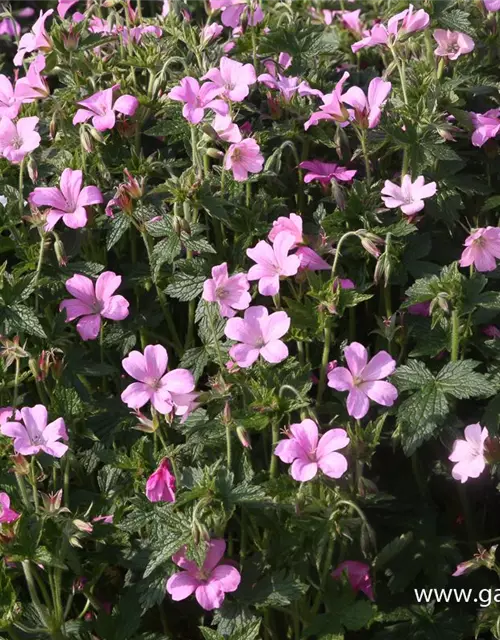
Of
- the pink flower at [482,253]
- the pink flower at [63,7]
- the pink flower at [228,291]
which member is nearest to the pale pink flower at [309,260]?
the pink flower at [228,291]

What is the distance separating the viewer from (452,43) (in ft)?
7.75

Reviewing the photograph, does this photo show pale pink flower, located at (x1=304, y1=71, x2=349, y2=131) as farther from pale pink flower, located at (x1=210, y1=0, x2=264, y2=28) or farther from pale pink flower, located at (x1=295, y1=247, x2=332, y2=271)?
pale pink flower, located at (x1=210, y1=0, x2=264, y2=28)

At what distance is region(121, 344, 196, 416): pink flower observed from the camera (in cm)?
184

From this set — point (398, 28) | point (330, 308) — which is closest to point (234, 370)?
point (330, 308)

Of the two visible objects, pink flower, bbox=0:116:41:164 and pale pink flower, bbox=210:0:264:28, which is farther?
pale pink flower, bbox=210:0:264:28

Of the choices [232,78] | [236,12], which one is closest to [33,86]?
[232,78]

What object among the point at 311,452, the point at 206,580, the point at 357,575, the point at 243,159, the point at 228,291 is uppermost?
the point at 243,159

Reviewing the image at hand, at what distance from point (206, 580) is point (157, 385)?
35 cm

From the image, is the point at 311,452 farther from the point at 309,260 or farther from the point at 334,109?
the point at 334,109

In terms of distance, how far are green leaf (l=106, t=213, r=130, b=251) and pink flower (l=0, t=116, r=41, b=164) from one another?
0.74 feet

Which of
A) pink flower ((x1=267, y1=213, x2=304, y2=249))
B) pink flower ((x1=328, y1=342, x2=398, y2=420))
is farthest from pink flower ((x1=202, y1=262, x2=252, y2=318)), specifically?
pink flower ((x1=328, y1=342, x2=398, y2=420))

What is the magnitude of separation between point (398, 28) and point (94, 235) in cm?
82

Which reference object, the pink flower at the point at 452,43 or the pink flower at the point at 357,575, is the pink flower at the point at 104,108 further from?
the pink flower at the point at 357,575

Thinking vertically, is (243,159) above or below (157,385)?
above
